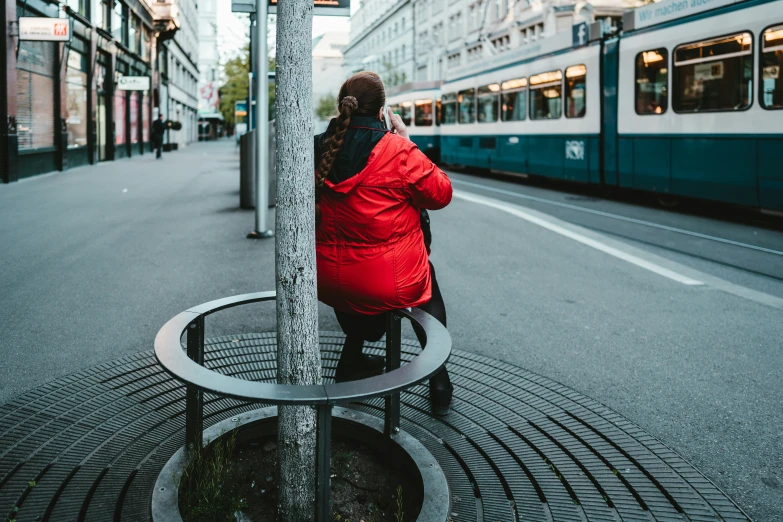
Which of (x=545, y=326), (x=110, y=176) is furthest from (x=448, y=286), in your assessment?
(x=110, y=176)

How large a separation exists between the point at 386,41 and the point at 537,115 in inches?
2761

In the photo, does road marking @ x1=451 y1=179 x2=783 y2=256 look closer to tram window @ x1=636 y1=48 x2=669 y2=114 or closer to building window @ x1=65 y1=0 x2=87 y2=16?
tram window @ x1=636 y1=48 x2=669 y2=114

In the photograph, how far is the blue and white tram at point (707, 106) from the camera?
33.8ft

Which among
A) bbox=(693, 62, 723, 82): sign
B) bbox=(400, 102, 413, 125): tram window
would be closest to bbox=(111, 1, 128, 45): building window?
bbox=(400, 102, 413, 125): tram window

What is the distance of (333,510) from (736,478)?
170 centimetres

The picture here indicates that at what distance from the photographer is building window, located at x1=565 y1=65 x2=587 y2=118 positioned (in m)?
15.4

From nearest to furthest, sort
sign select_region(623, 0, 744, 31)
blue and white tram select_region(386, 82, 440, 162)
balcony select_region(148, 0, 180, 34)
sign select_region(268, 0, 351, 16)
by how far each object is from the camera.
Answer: sign select_region(268, 0, 351, 16) < sign select_region(623, 0, 744, 31) < blue and white tram select_region(386, 82, 440, 162) < balcony select_region(148, 0, 180, 34)

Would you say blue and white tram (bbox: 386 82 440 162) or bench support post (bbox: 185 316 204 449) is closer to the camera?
bench support post (bbox: 185 316 204 449)

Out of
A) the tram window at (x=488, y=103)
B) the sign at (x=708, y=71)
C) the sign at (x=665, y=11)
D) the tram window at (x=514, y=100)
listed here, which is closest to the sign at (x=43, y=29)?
the tram window at (x=514, y=100)

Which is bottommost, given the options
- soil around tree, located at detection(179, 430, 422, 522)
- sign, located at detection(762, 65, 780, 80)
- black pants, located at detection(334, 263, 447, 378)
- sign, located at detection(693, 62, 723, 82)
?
soil around tree, located at detection(179, 430, 422, 522)

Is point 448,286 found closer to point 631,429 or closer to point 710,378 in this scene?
point 710,378

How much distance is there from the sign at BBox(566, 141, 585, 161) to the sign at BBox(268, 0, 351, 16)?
7200 millimetres

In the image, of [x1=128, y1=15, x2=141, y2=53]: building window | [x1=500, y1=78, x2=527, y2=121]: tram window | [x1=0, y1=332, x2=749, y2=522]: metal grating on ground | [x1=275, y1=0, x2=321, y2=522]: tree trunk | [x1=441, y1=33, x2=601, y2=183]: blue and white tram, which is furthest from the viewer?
[x1=128, y1=15, x2=141, y2=53]: building window

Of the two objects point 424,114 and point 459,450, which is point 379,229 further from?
point 424,114
